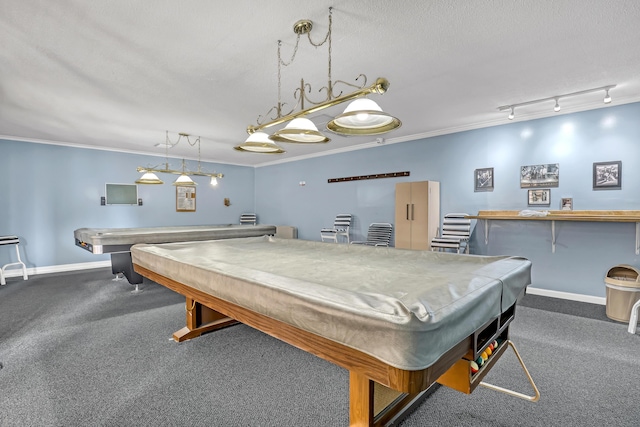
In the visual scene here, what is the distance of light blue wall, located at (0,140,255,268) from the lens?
19.9ft

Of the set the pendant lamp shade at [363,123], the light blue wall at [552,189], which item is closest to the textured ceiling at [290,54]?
the light blue wall at [552,189]

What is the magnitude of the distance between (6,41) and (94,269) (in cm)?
545

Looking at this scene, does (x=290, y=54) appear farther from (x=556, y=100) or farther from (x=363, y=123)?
(x=556, y=100)

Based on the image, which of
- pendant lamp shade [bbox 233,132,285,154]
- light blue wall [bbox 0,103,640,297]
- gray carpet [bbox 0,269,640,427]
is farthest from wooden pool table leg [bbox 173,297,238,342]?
light blue wall [bbox 0,103,640,297]

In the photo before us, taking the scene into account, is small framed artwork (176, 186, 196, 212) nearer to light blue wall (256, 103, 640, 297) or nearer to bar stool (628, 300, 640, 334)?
light blue wall (256, 103, 640, 297)

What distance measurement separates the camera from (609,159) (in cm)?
413

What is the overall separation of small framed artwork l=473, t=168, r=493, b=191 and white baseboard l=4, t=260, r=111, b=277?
8085 mm

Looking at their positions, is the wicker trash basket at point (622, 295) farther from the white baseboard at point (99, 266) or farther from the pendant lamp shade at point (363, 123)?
the pendant lamp shade at point (363, 123)

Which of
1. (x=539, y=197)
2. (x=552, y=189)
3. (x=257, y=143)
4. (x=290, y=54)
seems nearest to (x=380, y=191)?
(x=539, y=197)

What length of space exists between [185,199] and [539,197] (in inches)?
315

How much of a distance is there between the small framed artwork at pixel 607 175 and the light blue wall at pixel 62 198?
8.69 meters

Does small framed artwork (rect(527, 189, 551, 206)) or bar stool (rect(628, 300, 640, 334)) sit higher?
small framed artwork (rect(527, 189, 551, 206))

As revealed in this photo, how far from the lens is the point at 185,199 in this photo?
27.5 feet

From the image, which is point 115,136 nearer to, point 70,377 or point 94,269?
point 94,269
